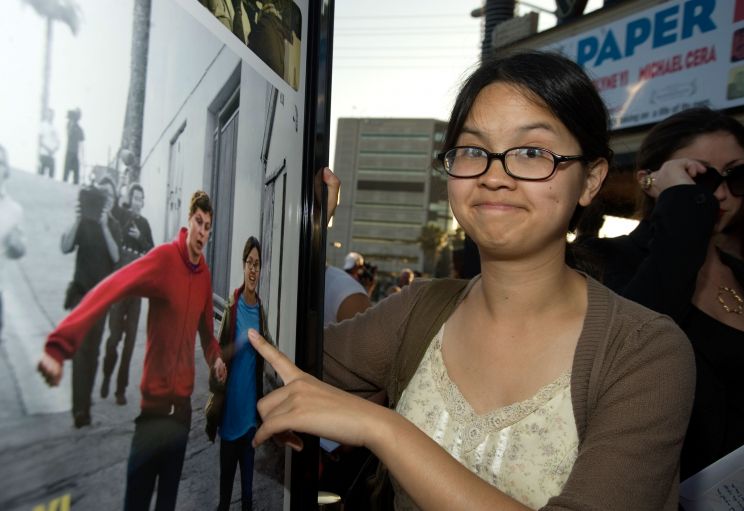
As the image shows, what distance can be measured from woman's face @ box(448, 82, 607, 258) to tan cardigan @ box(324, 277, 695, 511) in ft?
0.56

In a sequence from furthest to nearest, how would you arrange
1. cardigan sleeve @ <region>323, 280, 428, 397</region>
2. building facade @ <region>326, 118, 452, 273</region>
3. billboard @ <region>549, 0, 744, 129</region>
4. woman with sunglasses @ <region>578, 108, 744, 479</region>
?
1. building facade @ <region>326, 118, 452, 273</region>
2. billboard @ <region>549, 0, 744, 129</region>
3. woman with sunglasses @ <region>578, 108, 744, 479</region>
4. cardigan sleeve @ <region>323, 280, 428, 397</region>

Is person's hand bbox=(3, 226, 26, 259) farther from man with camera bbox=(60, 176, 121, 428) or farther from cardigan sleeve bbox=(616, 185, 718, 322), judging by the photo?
cardigan sleeve bbox=(616, 185, 718, 322)

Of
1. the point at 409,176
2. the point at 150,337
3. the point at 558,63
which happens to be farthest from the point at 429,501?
the point at 409,176

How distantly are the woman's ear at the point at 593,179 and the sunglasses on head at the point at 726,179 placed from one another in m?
0.61

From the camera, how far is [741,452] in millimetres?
1260

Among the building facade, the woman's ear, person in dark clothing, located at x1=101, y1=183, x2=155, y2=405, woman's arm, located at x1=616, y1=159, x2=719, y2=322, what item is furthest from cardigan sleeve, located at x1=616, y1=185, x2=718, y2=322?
the building facade

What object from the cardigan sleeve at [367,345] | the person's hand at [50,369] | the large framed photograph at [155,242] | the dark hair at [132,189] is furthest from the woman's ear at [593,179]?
the person's hand at [50,369]

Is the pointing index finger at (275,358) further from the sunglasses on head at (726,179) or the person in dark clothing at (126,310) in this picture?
the sunglasses on head at (726,179)

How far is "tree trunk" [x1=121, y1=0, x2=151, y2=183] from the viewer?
56 cm

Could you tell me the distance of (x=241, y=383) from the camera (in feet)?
2.83

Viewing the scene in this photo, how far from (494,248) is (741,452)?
28.3 inches

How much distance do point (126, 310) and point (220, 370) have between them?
9.7 inches

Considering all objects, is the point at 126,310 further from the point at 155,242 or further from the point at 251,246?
the point at 251,246

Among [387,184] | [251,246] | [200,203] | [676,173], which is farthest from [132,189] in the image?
[387,184]
